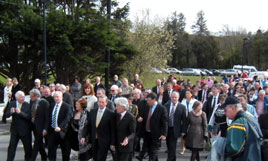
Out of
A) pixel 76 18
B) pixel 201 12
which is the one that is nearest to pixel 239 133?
pixel 76 18

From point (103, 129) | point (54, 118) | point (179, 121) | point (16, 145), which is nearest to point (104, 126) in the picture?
point (103, 129)

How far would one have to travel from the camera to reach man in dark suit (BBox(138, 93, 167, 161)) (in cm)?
733

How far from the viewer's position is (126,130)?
243 inches

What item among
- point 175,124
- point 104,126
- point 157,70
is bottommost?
point 175,124

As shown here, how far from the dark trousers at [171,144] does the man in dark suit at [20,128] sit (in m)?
3.24

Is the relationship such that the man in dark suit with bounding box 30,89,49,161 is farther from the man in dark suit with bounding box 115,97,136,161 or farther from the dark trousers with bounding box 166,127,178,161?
the dark trousers with bounding box 166,127,178,161

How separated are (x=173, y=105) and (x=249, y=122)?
433cm

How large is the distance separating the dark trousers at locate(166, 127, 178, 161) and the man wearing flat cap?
12.2 feet

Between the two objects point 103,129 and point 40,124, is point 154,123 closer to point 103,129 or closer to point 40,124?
Answer: point 103,129

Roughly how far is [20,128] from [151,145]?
10.0ft

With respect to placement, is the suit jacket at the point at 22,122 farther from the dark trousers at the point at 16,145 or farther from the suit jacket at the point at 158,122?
the suit jacket at the point at 158,122

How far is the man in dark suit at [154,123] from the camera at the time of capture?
733 centimetres

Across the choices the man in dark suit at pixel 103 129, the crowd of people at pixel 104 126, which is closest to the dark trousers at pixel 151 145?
the crowd of people at pixel 104 126

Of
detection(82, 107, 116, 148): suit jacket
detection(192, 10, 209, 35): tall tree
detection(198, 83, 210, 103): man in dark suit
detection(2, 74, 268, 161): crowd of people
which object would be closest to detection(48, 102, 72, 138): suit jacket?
Result: detection(2, 74, 268, 161): crowd of people
